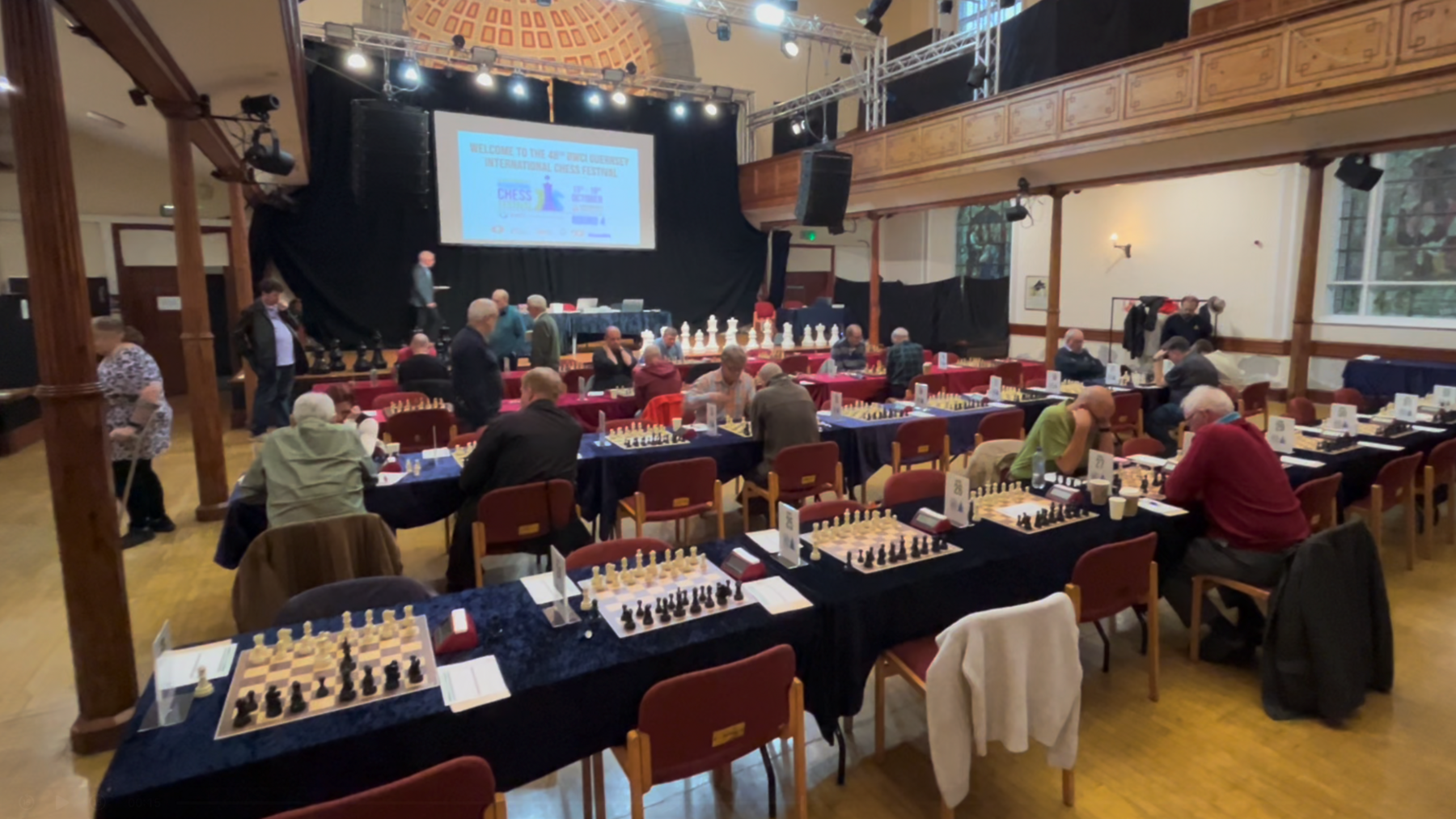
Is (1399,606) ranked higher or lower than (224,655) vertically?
lower

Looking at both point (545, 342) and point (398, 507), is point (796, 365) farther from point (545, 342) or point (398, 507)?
point (398, 507)

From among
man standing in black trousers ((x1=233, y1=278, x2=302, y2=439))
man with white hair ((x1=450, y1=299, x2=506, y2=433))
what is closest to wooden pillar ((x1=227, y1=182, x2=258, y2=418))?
man standing in black trousers ((x1=233, y1=278, x2=302, y2=439))

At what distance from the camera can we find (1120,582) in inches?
121

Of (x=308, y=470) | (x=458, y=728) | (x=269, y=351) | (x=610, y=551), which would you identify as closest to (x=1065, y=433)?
(x=610, y=551)

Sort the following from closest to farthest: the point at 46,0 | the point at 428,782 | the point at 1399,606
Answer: the point at 428,782 → the point at 46,0 → the point at 1399,606

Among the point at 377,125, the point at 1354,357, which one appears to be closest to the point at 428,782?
the point at 377,125

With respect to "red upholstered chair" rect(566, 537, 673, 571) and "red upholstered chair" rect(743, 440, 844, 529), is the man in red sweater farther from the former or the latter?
"red upholstered chair" rect(566, 537, 673, 571)

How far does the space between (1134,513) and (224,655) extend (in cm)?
355

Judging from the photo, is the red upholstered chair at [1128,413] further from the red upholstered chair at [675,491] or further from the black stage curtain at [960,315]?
the black stage curtain at [960,315]

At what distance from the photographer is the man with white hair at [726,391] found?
5.71 metres

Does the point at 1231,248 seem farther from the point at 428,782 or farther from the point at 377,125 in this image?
the point at 428,782

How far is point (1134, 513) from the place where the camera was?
11.4ft

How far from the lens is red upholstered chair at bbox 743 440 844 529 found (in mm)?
4781

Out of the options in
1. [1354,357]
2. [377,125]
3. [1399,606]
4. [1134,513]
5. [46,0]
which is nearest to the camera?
[46,0]
